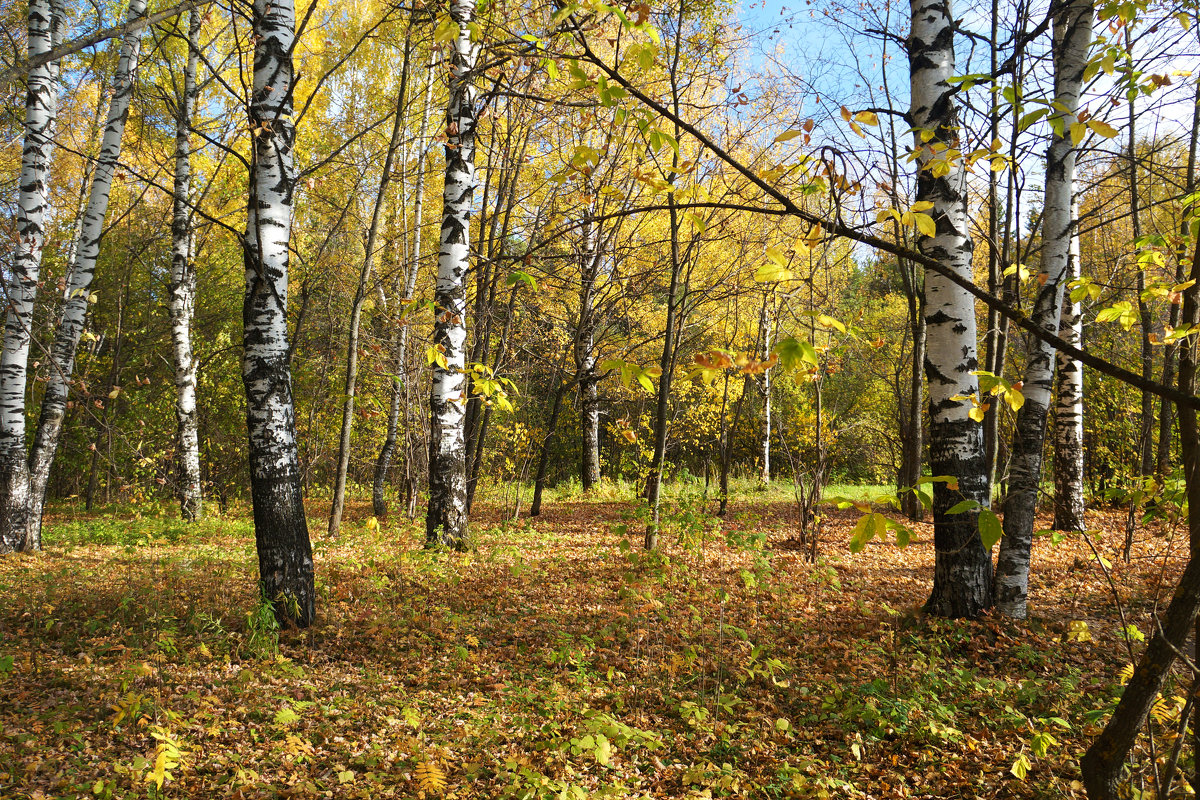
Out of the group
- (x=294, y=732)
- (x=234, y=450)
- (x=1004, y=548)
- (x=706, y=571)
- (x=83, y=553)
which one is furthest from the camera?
(x=234, y=450)

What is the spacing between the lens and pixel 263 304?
4.10 meters

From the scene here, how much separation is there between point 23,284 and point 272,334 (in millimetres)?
4404

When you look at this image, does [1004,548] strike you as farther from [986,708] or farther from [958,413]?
[986,708]

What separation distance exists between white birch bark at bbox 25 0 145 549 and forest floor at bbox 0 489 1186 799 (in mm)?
1038

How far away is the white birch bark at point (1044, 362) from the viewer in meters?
4.33

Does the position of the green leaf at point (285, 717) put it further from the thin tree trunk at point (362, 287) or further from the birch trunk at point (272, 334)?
the thin tree trunk at point (362, 287)

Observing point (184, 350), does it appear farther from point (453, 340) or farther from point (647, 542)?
point (647, 542)

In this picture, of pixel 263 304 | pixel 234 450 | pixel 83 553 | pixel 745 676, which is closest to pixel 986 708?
pixel 745 676

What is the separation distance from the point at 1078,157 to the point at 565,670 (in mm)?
5385

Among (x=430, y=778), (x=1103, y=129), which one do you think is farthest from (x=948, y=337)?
(x=430, y=778)

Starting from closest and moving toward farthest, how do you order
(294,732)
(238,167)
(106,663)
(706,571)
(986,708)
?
1. (294,732)
2. (986,708)
3. (106,663)
4. (706,571)
5. (238,167)

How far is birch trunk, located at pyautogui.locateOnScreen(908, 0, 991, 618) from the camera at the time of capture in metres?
4.26

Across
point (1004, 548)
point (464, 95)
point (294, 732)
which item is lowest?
point (294, 732)

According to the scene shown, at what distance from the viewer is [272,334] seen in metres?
4.12
